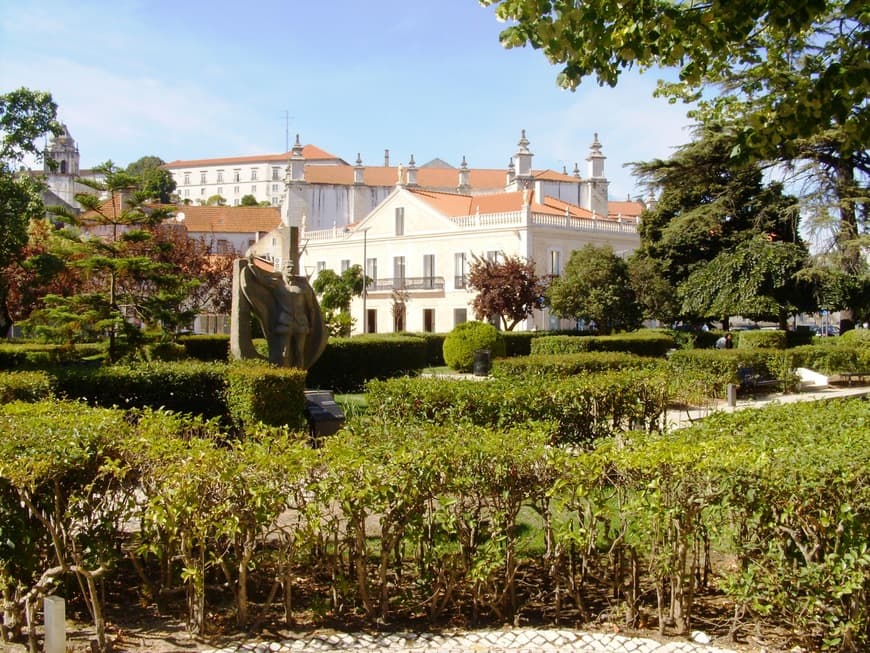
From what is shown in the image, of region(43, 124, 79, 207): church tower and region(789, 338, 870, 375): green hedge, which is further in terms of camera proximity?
region(43, 124, 79, 207): church tower

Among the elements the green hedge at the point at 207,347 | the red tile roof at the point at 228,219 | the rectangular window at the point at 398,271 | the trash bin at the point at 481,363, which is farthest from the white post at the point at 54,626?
the red tile roof at the point at 228,219

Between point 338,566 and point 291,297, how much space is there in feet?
26.6

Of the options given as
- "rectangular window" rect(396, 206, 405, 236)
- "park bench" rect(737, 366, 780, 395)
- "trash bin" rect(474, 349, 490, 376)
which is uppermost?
"rectangular window" rect(396, 206, 405, 236)

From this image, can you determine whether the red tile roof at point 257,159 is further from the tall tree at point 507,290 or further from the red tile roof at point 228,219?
the tall tree at point 507,290

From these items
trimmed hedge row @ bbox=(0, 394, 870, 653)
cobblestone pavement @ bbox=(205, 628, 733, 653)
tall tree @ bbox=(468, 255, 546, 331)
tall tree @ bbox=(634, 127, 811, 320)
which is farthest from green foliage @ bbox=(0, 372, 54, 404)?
tall tree @ bbox=(468, 255, 546, 331)

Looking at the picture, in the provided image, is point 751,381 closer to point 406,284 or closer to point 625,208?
point 406,284

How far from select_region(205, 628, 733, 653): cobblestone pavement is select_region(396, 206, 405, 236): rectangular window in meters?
45.1

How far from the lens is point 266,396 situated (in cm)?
1081

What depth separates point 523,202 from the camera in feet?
149

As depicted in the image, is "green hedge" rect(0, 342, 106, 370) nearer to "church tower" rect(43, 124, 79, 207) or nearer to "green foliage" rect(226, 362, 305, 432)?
"green foliage" rect(226, 362, 305, 432)

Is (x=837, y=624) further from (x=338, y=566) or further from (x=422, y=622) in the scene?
(x=338, y=566)

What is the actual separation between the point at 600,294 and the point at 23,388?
25879 mm

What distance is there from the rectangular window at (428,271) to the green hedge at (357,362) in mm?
24958

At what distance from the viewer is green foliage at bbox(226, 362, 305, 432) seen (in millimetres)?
10773
